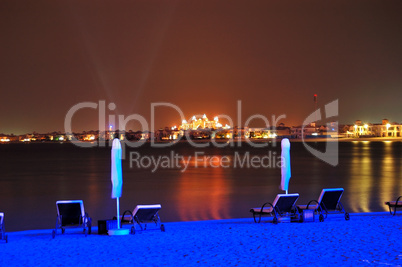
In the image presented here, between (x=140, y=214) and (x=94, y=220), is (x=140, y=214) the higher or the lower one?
the higher one

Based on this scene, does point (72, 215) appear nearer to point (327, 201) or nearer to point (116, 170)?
point (116, 170)

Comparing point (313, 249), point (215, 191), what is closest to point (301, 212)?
point (313, 249)

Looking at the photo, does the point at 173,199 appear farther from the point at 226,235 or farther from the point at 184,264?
the point at 184,264

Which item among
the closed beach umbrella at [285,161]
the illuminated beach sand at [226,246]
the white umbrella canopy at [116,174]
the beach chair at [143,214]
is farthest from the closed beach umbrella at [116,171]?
the closed beach umbrella at [285,161]

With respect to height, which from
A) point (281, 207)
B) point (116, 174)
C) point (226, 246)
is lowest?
point (226, 246)

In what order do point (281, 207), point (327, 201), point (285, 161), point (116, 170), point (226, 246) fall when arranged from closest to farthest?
1. point (226, 246)
2. point (116, 170)
3. point (281, 207)
4. point (327, 201)
5. point (285, 161)

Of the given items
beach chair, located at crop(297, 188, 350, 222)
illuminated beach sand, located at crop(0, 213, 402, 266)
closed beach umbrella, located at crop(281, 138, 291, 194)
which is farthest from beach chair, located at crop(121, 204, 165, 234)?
closed beach umbrella, located at crop(281, 138, 291, 194)

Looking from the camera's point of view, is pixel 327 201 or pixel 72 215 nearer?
pixel 72 215

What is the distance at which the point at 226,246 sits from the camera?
8.51 metres

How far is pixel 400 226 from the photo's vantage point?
1011 centimetres

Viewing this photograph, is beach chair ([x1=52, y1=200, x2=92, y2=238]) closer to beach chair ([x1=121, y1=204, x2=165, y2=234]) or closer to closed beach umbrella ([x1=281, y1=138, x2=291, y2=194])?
beach chair ([x1=121, y1=204, x2=165, y2=234])

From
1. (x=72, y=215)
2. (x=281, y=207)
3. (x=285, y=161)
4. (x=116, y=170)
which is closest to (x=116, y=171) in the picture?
(x=116, y=170)

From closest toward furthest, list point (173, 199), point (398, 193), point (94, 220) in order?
point (94, 220), point (173, 199), point (398, 193)

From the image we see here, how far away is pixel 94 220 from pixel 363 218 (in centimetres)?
790
